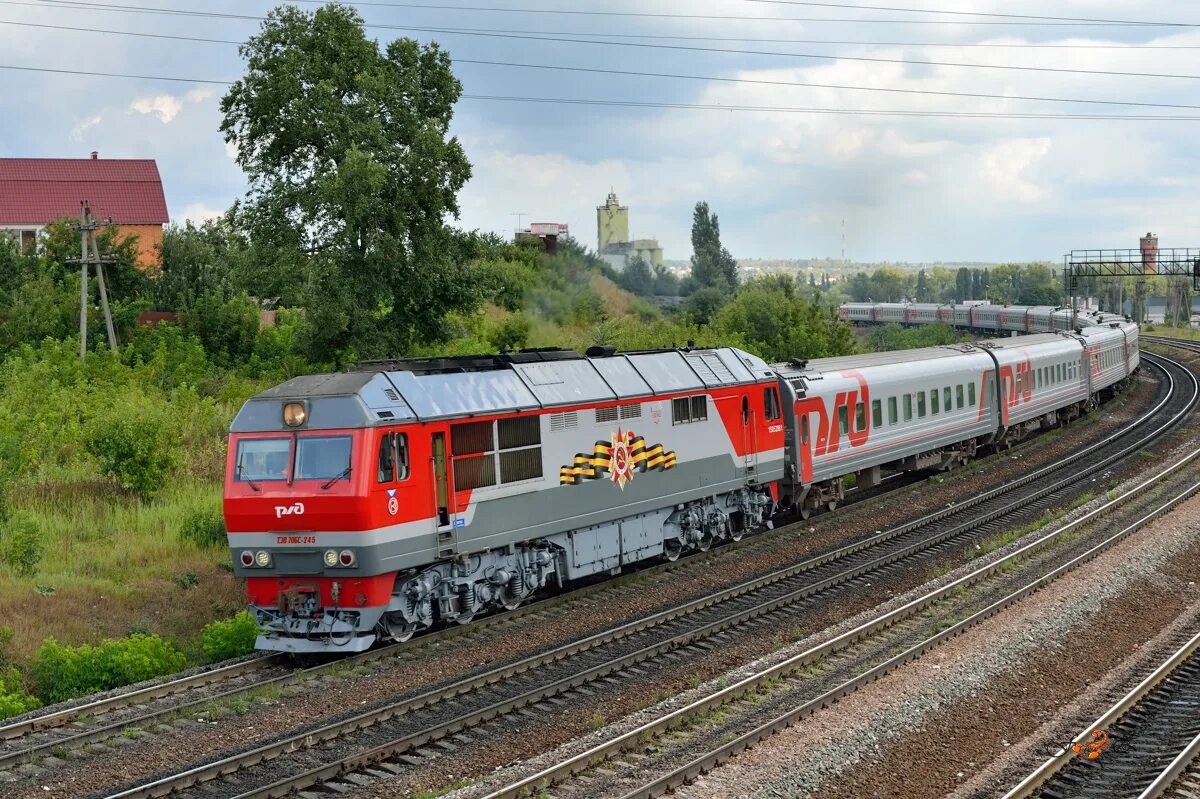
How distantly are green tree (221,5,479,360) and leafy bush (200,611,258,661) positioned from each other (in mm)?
15457

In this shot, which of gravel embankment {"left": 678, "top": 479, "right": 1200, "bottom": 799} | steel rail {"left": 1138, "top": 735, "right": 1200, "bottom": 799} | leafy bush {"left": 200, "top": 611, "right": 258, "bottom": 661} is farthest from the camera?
leafy bush {"left": 200, "top": 611, "right": 258, "bottom": 661}

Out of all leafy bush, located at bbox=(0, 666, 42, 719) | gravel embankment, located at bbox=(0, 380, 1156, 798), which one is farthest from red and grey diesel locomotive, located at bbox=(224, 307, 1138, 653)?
leafy bush, located at bbox=(0, 666, 42, 719)

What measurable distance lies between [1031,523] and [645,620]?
12.2 meters

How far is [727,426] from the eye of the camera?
938 inches

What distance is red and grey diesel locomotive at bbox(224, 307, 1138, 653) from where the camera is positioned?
1600 centimetres

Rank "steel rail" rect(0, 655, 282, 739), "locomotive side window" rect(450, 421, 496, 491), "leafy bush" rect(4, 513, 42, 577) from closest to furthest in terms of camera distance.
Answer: "steel rail" rect(0, 655, 282, 739) → "locomotive side window" rect(450, 421, 496, 491) → "leafy bush" rect(4, 513, 42, 577)

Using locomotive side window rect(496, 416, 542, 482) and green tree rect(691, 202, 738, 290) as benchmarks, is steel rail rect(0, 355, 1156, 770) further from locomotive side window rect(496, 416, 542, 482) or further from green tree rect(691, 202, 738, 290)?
green tree rect(691, 202, 738, 290)

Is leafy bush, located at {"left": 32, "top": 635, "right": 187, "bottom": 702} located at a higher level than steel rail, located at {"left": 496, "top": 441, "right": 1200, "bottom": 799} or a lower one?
higher

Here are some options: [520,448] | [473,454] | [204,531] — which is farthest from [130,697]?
[204,531]

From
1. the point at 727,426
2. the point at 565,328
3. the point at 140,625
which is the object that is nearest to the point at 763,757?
the point at 140,625

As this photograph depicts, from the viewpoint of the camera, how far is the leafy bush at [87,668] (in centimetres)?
1581

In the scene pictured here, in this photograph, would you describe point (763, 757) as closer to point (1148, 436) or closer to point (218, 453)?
point (218, 453)

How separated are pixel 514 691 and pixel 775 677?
3.40 meters

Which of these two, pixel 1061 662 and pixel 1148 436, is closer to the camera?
pixel 1061 662
